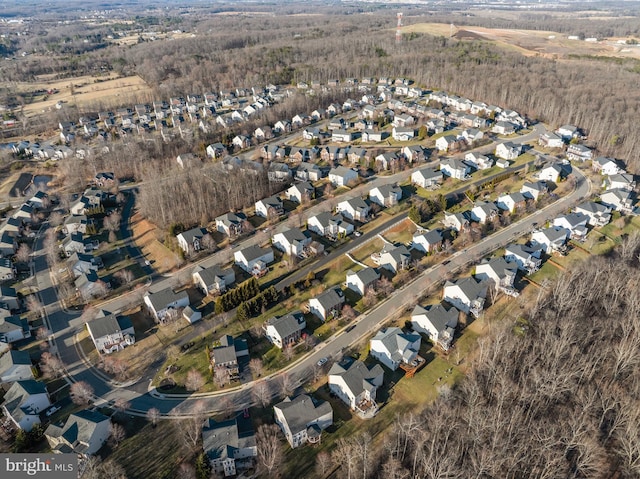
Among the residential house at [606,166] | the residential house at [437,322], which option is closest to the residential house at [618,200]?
the residential house at [606,166]

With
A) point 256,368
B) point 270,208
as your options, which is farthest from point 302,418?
point 270,208

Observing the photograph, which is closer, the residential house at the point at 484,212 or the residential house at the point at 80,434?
the residential house at the point at 80,434

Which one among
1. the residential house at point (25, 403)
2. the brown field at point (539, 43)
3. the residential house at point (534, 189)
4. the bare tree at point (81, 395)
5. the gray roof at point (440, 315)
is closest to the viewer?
the residential house at point (25, 403)

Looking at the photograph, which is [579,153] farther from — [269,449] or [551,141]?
[269,449]

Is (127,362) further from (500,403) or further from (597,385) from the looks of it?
(597,385)

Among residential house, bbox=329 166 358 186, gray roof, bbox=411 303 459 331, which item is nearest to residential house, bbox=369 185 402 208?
residential house, bbox=329 166 358 186

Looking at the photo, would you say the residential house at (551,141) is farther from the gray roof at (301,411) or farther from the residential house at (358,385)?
the gray roof at (301,411)

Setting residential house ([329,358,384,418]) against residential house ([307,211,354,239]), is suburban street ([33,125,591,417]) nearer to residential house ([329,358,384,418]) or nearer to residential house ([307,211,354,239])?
residential house ([307,211,354,239])
